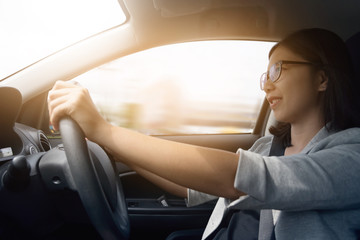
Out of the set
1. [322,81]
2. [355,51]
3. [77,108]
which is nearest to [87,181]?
[77,108]

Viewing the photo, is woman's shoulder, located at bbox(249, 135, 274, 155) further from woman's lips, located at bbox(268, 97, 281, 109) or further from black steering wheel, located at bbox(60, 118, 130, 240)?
black steering wheel, located at bbox(60, 118, 130, 240)

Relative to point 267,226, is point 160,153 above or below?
above

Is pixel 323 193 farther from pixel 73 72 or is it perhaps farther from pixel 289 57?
pixel 73 72

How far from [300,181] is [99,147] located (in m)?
0.73

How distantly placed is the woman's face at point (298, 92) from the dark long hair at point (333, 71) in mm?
26

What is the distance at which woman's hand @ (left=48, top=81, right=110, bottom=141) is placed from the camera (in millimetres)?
768

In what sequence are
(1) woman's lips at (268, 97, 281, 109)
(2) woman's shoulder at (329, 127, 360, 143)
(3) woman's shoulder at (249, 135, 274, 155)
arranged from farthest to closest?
(3) woman's shoulder at (249, 135, 274, 155) < (1) woman's lips at (268, 97, 281, 109) < (2) woman's shoulder at (329, 127, 360, 143)

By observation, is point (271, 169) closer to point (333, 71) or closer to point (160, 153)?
point (160, 153)

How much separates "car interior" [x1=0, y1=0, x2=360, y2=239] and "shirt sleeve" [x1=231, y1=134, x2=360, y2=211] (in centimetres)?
40

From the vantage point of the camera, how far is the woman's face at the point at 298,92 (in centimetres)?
108

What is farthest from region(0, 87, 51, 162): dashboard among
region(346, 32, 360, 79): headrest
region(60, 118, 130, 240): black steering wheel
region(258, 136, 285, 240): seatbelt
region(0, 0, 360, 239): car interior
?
region(346, 32, 360, 79): headrest

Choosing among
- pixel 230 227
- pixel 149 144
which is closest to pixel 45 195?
pixel 149 144

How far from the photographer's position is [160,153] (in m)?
0.72

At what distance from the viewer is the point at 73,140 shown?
79cm
